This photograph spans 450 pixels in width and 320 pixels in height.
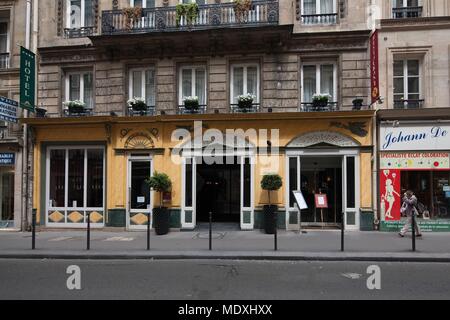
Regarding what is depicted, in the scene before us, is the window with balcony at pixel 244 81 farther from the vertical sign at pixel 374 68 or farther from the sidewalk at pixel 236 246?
the sidewalk at pixel 236 246

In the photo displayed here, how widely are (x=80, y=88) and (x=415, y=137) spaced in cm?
1298

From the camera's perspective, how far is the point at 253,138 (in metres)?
13.9

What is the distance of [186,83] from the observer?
48.4ft

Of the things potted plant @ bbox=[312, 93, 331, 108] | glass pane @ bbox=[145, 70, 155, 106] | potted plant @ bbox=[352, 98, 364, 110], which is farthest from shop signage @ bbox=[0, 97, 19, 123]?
potted plant @ bbox=[352, 98, 364, 110]

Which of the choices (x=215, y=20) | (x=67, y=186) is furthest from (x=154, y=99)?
(x=67, y=186)

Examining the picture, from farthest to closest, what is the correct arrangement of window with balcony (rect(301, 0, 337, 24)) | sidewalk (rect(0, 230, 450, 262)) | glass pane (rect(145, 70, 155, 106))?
1. glass pane (rect(145, 70, 155, 106))
2. window with balcony (rect(301, 0, 337, 24))
3. sidewalk (rect(0, 230, 450, 262))

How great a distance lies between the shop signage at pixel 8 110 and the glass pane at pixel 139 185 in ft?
15.9

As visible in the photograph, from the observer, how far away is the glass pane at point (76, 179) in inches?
587

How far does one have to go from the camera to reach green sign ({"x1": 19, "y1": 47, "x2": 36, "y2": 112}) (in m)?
14.1

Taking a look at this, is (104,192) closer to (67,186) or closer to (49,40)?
(67,186)

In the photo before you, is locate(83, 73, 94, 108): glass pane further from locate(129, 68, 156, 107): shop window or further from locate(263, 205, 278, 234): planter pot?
locate(263, 205, 278, 234): planter pot

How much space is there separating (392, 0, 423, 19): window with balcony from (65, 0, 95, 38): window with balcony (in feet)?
38.6

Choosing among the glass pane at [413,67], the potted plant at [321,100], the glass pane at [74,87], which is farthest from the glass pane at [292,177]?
the glass pane at [74,87]
